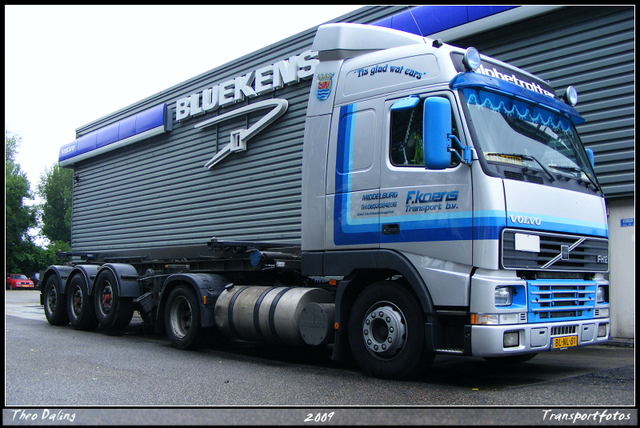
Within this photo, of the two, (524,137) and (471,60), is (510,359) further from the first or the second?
(471,60)

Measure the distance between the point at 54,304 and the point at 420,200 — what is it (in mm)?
9623

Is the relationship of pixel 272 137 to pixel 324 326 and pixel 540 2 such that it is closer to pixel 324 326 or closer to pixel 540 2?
pixel 540 2

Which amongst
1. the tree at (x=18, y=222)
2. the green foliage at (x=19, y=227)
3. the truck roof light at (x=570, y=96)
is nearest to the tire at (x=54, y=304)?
the truck roof light at (x=570, y=96)

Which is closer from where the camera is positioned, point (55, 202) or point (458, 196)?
point (458, 196)

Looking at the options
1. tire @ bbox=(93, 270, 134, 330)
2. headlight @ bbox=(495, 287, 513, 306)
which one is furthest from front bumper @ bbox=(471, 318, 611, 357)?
tire @ bbox=(93, 270, 134, 330)

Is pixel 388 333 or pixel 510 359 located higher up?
pixel 388 333

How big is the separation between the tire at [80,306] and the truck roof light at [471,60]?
8559 mm

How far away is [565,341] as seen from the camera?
19.6 feet

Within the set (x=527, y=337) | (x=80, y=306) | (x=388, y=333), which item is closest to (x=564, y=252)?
(x=527, y=337)

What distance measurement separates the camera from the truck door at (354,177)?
21.7 ft

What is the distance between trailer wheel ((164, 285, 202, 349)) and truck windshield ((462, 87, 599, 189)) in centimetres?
486

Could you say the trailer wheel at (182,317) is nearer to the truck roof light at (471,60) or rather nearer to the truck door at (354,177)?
the truck door at (354,177)

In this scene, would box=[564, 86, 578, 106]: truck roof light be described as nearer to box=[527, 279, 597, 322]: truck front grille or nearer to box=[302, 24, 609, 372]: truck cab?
box=[302, 24, 609, 372]: truck cab

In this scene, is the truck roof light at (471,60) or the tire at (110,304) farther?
the tire at (110,304)
